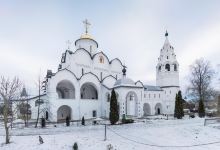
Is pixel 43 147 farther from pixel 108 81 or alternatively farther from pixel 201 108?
pixel 201 108

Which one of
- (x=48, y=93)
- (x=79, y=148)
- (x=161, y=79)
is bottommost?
(x=79, y=148)

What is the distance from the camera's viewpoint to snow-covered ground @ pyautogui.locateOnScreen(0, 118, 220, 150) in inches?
555

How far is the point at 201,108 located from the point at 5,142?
84.4 ft

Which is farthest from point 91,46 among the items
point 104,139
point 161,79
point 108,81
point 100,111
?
point 104,139

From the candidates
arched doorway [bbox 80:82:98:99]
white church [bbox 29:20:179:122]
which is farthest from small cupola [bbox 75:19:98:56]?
arched doorway [bbox 80:82:98:99]

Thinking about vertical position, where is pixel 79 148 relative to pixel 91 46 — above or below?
below

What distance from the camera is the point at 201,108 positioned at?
29938 mm

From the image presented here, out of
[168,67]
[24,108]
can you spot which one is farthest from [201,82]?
[24,108]

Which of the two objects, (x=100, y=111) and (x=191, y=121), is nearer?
(x=191, y=121)

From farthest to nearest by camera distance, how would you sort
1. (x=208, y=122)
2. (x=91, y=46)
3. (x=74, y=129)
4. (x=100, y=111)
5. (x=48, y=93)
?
(x=91, y=46), (x=100, y=111), (x=48, y=93), (x=208, y=122), (x=74, y=129)

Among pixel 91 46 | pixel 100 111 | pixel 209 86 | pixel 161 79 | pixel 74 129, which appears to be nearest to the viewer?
pixel 74 129

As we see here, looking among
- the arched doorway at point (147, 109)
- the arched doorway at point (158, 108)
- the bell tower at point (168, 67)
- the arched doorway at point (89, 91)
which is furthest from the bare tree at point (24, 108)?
the bell tower at point (168, 67)

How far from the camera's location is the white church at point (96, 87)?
2902 centimetres

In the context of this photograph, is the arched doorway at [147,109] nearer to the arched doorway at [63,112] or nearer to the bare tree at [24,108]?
the arched doorway at [63,112]
